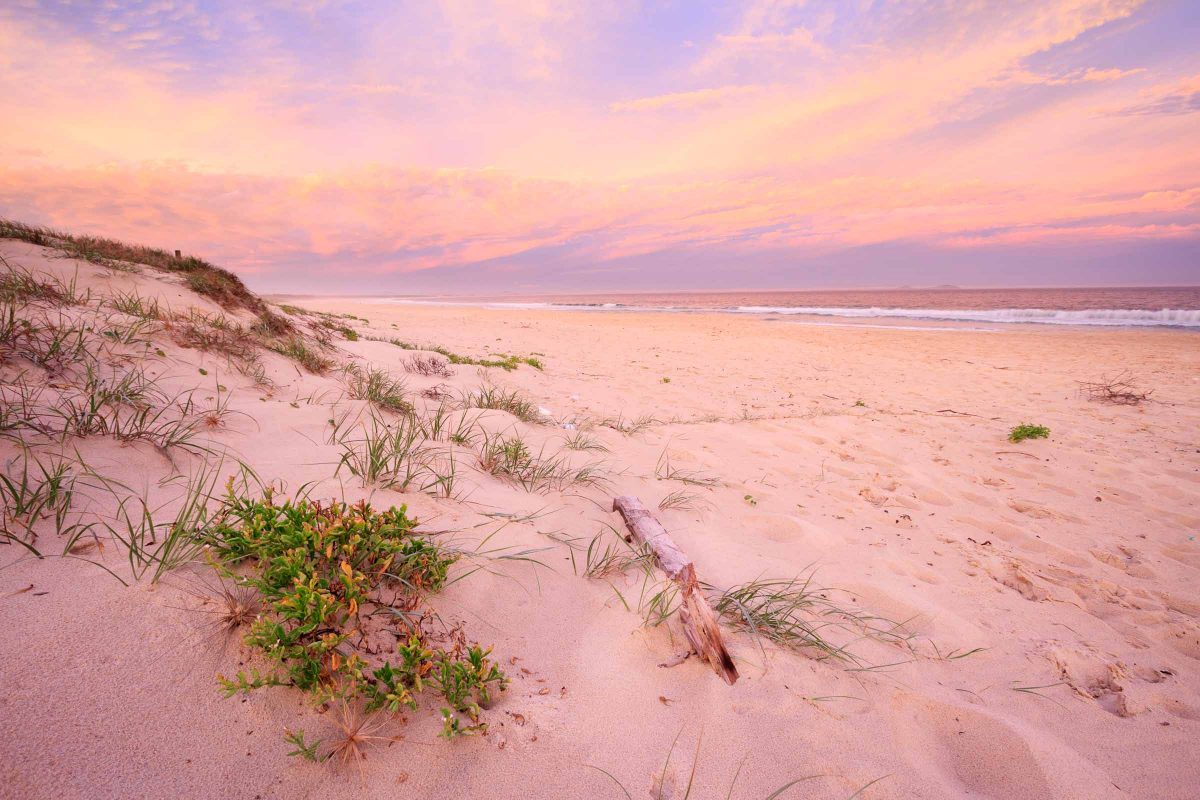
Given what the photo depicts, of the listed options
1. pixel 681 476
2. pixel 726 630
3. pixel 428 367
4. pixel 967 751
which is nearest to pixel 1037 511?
pixel 681 476

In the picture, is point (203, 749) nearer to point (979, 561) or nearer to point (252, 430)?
point (252, 430)

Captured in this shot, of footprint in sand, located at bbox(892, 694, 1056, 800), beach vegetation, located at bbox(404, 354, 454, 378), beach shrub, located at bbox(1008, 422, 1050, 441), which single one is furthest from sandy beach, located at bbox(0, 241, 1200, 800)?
beach vegetation, located at bbox(404, 354, 454, 378)

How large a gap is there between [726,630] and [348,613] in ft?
5.47

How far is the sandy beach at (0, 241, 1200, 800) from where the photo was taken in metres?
1.39

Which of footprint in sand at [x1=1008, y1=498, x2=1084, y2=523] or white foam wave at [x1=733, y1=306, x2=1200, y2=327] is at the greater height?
white foam wave at [x1=733, y1=306, x2=1200, y2=327]

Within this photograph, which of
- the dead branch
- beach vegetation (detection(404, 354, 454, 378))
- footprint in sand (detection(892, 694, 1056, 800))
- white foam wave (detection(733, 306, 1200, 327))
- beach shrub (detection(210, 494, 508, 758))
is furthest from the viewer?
white foam wave (detection(733, 306, 1200, 327))

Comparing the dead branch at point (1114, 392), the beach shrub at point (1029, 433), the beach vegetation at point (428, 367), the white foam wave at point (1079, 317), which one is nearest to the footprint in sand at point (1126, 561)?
→ the beach shrub at point (1029, 433)

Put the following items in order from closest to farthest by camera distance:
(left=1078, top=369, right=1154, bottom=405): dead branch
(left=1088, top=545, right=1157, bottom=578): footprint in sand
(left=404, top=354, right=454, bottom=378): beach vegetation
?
(left=1088, top=545, right=1157, bottom=578): footprint in sand
(left=404, top=354, right=454, bottom=378): beach vegetation
(left=1078, top=369, right=1154, bottom=405): dead branch

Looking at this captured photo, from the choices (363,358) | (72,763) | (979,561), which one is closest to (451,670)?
(72,763)

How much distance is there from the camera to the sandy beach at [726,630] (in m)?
1.39

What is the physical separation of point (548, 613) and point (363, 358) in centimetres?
660

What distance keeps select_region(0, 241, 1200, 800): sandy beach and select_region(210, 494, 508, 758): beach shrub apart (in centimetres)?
10

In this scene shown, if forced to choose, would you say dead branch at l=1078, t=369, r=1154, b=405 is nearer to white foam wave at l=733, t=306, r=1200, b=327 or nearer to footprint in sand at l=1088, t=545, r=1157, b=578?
footprint in sand at l=1088, t=545, r=1157, b=578

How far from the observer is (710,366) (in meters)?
12.5
